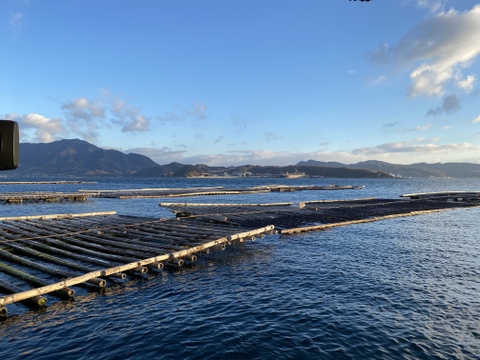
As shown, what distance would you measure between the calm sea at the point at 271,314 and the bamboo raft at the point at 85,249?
0.86 metres

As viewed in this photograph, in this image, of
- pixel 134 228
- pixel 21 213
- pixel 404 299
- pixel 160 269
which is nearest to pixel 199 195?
pixel 21 213

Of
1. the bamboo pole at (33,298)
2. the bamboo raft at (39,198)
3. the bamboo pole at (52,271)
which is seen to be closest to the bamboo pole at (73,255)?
the bamboo pole at (52,271)

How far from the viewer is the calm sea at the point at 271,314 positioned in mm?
12086

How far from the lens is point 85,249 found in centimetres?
2388

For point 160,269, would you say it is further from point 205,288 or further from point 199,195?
point 199,195

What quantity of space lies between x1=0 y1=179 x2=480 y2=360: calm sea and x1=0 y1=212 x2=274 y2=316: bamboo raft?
86cm

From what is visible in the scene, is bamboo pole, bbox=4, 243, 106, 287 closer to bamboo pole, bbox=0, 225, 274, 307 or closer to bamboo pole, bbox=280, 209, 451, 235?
bamboo pole, bbox=0, 225, 274, 307

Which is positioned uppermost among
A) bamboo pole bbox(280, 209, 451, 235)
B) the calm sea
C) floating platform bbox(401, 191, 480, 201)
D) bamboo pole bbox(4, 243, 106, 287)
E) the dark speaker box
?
the dark speaker box

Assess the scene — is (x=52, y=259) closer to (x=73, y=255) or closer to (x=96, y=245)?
(x=73, y=255)

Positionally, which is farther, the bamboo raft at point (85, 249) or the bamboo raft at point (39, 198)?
the bamboo raft at point (39, 198)

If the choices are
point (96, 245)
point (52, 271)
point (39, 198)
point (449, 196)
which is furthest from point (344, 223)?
point (39, 198)

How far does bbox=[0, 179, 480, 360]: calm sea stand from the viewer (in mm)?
12086

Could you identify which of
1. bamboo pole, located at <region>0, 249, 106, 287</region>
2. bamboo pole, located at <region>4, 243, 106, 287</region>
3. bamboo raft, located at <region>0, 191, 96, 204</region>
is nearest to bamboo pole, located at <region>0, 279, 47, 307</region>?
bamboo pole, located at <region>0, 249, 106, 287</region>

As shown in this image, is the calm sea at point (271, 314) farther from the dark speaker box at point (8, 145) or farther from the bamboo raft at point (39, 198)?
the bamboo raft at point (39, 198)
